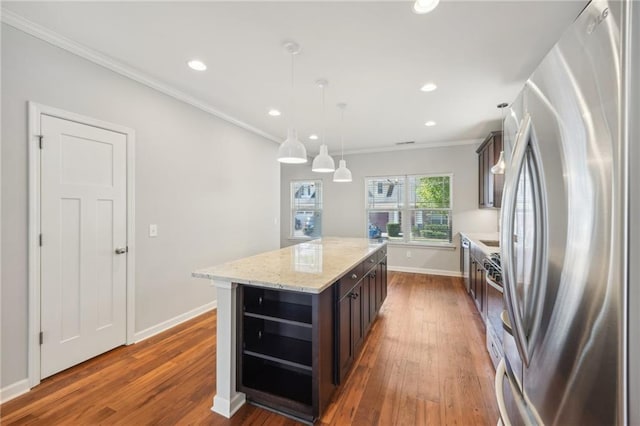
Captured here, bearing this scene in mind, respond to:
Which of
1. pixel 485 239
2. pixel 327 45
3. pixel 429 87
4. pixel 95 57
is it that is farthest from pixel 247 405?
pixel 485 239

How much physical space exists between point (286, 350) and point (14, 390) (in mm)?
1989

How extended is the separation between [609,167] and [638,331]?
12.3 inches

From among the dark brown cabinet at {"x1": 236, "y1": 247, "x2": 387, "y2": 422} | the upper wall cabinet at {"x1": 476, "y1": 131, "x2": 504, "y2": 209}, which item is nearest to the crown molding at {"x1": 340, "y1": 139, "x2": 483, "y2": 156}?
the upper wall cabinet at {"x1": 476, "y1": 131, "x2": 504, "y2": 209}

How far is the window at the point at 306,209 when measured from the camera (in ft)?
22.1

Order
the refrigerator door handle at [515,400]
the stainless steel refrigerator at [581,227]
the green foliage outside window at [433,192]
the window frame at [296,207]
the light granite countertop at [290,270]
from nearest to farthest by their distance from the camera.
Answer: the stainless steel refrigerator at [581,227]
the refrigerator door handle at [515,400]
the light granite countertop at [290,270]
the green foliage outside window at [433,192]
the window frame at [296,207]

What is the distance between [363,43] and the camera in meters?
2.17

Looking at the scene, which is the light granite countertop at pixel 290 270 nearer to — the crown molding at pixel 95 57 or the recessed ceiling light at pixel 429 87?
the recessed ceiling light at pixel 429 87

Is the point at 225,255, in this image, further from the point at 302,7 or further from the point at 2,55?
the point at 302,7

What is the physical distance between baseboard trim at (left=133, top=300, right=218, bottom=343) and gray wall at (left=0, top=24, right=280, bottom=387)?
0.05 meters

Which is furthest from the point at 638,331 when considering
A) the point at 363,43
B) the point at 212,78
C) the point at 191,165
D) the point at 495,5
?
the point at 191,165

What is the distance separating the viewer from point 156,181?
114 inches

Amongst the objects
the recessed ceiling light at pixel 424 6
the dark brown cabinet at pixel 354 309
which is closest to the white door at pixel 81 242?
the dark brown cabinet at pixel 354 309

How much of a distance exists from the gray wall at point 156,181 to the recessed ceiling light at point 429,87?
2.68 meters

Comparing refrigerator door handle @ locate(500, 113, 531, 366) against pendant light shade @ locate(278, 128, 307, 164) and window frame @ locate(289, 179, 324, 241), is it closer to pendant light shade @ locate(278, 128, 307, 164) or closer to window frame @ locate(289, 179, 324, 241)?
pendant light shade @ locate(278, 128, 307, 164)
